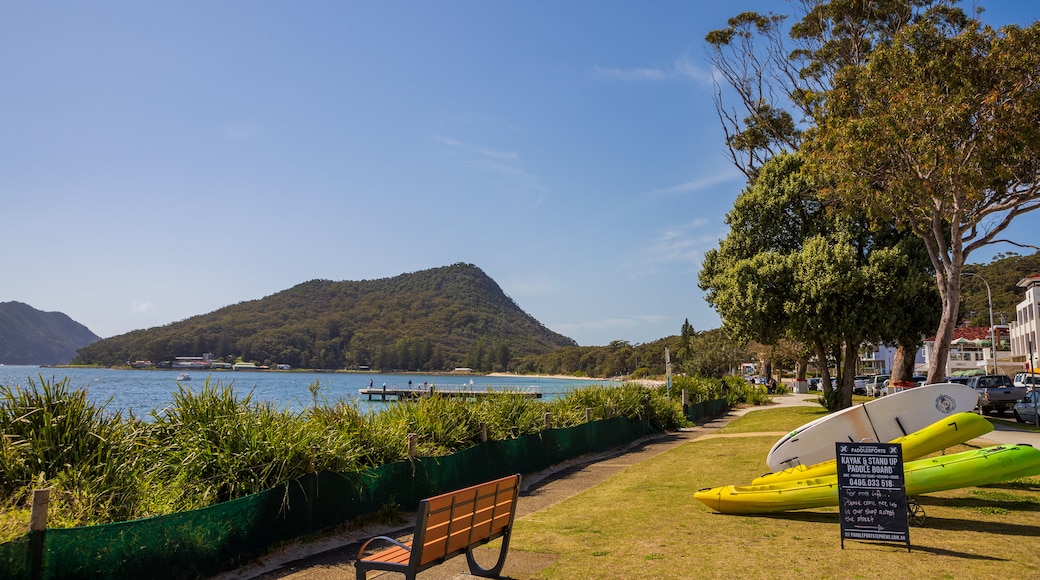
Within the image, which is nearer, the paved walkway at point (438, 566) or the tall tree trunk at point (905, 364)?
the paved walkway at point (438, 566)

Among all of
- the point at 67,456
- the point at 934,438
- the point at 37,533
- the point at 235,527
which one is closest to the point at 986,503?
the point at 934,438

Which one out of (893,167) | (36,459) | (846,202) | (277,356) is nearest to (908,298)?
(846,202)

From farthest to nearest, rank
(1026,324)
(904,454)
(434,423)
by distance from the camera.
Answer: (1026,324), (434,423), (904,454)

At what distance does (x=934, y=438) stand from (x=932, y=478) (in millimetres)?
1408

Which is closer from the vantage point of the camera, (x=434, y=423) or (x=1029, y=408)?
(x=434, y=423)

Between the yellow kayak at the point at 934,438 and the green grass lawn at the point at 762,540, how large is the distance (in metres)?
0.56

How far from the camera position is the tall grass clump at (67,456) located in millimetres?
6848

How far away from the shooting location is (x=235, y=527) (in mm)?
7406

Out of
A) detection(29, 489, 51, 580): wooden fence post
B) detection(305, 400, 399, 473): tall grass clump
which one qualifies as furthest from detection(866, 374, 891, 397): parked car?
detection(29, 489, 51, 580): wooden fence post

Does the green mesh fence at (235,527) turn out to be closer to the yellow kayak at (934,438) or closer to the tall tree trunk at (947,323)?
the yellow kayak at (934,438)

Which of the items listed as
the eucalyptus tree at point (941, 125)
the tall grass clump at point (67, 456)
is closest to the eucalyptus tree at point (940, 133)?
the eucalyptus tree at point (941, 125)

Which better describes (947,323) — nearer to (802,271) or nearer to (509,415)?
(802,271)

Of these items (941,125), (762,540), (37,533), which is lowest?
(762,540)

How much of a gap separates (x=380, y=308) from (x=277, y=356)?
42927 mm
